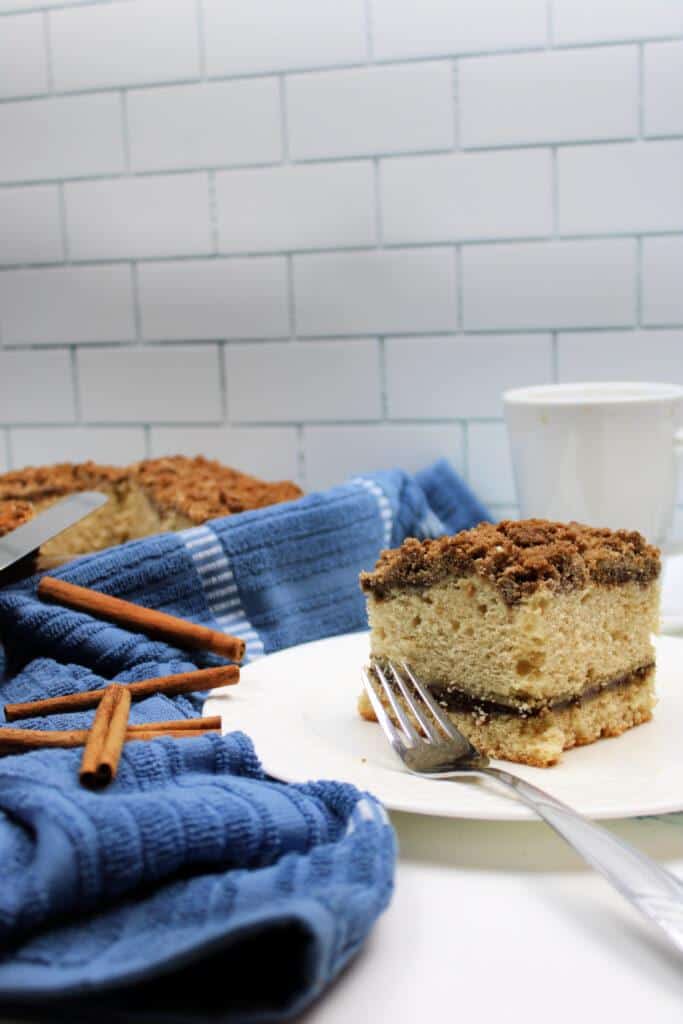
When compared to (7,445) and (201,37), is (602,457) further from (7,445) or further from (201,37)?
(7,445)

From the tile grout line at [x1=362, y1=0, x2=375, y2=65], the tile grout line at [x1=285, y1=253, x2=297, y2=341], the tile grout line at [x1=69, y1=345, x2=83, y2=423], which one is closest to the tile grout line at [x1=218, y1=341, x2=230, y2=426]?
the tile grout line at [x1=285, y1=253, x2=297, y2=341]

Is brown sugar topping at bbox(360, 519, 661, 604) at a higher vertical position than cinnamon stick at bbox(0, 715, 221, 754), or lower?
higher

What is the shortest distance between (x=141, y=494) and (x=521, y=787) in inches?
36.5

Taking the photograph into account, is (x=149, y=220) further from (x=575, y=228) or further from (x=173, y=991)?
(x=173, y=991)

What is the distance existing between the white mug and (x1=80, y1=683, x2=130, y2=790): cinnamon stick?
27.2 inches

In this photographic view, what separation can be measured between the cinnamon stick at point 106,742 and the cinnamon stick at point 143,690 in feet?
0.23

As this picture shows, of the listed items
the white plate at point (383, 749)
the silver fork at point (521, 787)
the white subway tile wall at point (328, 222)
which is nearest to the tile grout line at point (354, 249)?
the white subway tile wall at point (328, 222)

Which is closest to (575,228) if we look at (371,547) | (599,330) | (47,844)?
(599,330)

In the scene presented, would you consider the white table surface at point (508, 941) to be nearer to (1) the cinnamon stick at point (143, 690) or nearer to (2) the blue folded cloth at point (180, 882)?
(2) the blue folded cloth at point (180, 882)

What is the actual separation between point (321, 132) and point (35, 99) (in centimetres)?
47

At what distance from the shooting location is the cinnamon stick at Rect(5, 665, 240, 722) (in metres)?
1.04

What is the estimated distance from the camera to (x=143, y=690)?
107 cm

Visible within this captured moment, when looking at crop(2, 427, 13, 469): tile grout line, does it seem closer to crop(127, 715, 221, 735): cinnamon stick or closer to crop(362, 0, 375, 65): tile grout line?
crop(362, 0, 375, 65): tile grout line

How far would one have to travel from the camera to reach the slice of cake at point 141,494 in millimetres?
1499
